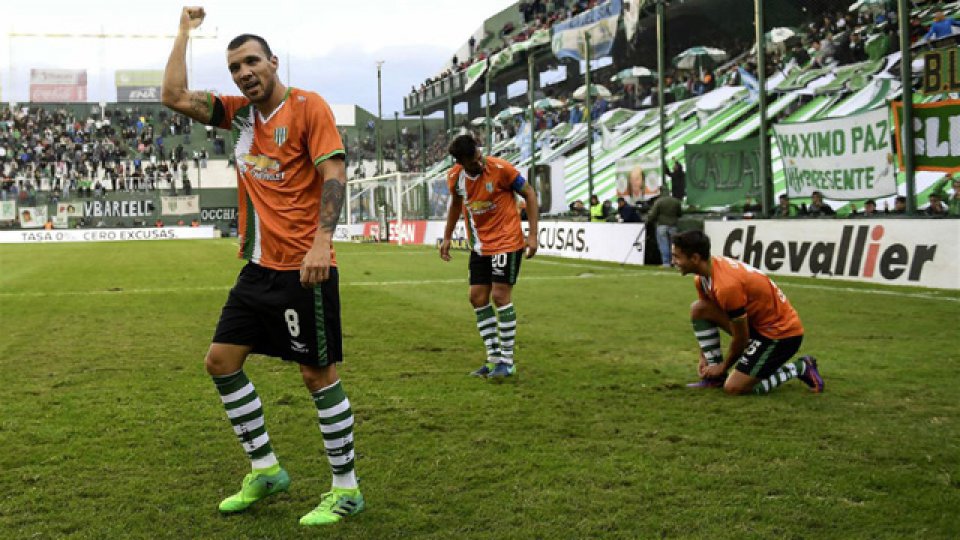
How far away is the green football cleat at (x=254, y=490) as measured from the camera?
12.8 feet

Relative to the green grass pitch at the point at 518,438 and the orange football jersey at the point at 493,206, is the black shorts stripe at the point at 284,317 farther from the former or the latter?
the orange football jersey at the point at 493,206

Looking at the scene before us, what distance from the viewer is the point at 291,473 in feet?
14.8

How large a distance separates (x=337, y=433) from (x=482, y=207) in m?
3.85

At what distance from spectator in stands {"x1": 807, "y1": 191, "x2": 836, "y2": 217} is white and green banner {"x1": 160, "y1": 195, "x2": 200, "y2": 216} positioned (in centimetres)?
5310

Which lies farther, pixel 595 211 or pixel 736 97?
pixel 736 97

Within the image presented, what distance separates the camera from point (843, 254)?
587 inches

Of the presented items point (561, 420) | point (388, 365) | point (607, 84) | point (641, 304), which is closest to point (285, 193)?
point (561, 420)

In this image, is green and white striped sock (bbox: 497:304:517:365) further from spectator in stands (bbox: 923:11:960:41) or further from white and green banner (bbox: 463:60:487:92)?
white and green banner (bbox: 463:60:487:92)

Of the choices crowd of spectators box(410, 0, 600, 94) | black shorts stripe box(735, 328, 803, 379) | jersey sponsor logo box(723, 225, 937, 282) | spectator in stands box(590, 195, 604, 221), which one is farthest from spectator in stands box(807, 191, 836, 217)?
crowd of spectators box(410, 0, 600, 94)

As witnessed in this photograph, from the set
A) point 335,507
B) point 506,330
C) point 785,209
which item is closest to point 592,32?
point 785,209

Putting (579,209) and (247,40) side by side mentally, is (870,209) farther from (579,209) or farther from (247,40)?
(247,40)

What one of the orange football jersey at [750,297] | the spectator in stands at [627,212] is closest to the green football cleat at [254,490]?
the orange football jersey at [750,297]

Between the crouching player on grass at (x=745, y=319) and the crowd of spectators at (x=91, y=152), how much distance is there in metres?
61.0

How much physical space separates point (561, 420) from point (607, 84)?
113ft
